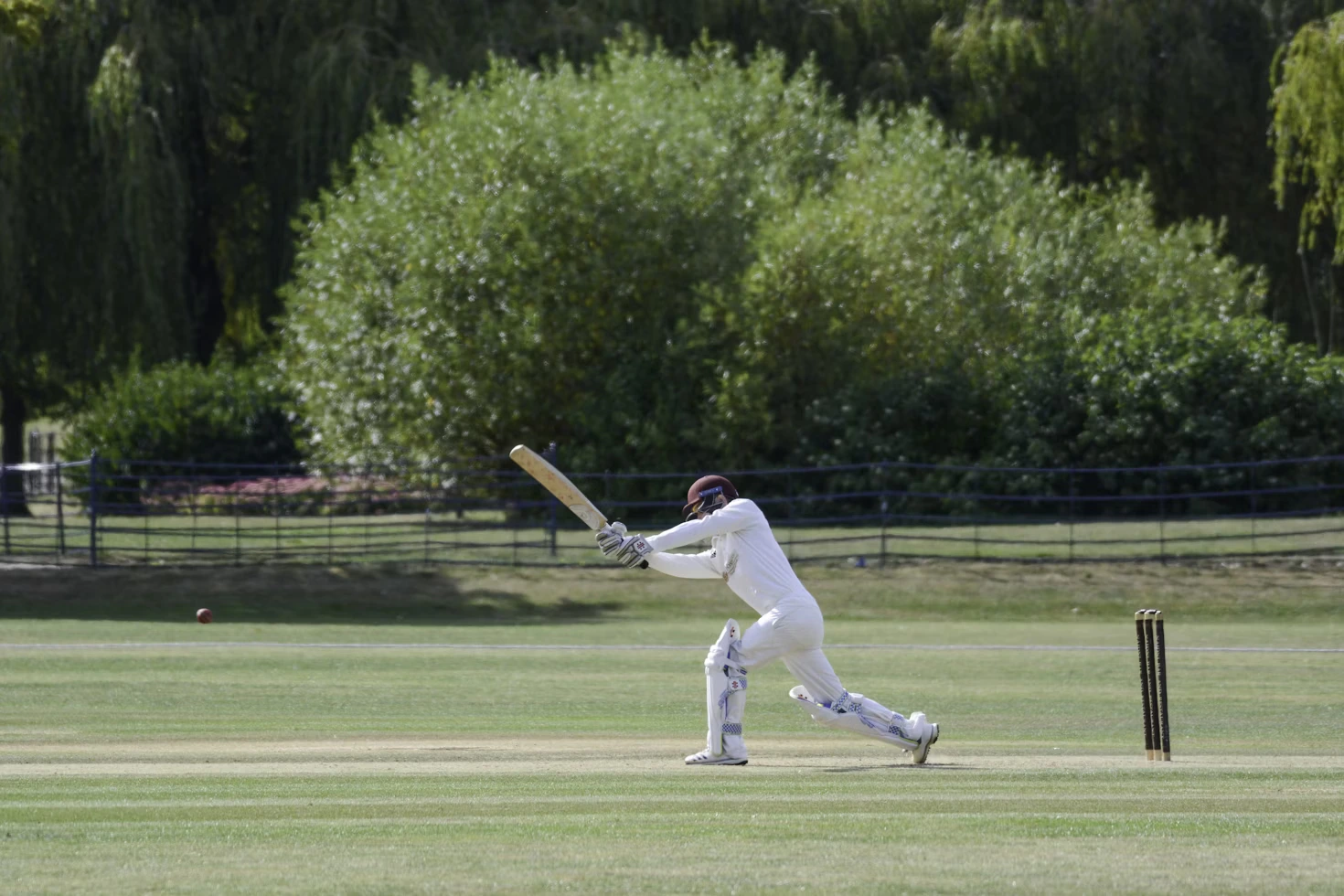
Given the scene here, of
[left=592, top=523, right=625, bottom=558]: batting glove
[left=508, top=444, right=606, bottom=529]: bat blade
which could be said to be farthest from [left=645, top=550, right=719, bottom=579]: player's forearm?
[left=508, top=444, right=606, bottom=529]: bat blade

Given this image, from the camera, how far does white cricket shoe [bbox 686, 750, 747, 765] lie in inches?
426

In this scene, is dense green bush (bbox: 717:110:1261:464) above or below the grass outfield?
above

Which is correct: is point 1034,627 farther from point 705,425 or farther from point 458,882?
point 458,882

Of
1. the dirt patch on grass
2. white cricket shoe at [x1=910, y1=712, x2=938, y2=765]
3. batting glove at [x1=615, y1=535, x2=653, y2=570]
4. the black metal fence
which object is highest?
batting glove at [x1=615, y1=535, x2=653, y2=570]

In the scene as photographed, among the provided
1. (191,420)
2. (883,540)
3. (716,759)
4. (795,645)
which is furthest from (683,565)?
(191,420)

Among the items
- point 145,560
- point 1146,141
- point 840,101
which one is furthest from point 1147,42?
point 145,560

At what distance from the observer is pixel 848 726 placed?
10898 mm

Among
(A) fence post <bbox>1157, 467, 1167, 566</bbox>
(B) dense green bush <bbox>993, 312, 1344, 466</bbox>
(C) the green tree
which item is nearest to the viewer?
(C) the green tree

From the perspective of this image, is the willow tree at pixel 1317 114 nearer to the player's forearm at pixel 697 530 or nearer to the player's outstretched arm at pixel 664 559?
the player's outstretched arm at pixel 664 559

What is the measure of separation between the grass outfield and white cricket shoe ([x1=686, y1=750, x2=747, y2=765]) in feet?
0.32

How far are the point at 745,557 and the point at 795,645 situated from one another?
593 millimetres

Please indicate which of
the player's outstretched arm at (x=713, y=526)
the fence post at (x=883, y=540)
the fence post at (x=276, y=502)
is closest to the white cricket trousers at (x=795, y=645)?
the player's outstretched arm at (x=713, y=526)

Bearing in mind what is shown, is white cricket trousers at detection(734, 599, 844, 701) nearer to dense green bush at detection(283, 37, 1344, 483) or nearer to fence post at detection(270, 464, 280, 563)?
fence post at detection(270, 464, 280, 563)

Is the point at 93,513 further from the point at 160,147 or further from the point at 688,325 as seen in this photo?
the point at 160,147
